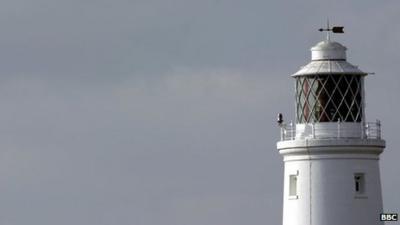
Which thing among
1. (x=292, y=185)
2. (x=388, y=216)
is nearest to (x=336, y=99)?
(x=292, y=185)

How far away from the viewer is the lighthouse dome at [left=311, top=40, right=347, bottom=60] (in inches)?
2761

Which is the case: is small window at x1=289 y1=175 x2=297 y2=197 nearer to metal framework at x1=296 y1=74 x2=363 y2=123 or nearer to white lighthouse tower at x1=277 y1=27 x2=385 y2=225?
white lighthouse tower at x1=277 y1=27 x2=385 y2=225

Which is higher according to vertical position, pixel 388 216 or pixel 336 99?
pixel 336 99

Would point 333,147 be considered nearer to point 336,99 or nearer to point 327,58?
point 336,99

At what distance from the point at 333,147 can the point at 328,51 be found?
2777 millimetres

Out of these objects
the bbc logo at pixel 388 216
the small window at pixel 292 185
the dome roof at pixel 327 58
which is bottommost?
the bbc logo at pixel 388 216

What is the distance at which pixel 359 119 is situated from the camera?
6994 cm

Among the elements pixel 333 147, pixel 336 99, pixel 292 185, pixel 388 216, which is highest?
pixel 336 99

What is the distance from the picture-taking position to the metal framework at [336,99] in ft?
229

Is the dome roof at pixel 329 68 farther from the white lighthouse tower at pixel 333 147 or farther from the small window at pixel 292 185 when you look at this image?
the small window at pixel 292 185

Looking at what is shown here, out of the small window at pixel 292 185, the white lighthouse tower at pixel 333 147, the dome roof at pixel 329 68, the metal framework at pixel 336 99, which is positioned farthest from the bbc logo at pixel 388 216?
the dome roof at pixel 329 68

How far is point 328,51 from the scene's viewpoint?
70125 mm

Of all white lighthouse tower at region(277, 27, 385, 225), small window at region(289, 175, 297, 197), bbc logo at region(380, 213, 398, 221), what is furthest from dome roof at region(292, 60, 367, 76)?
bbc logo at region(380, 213, 398, 221)

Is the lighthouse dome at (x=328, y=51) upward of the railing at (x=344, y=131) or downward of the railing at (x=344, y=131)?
upward
